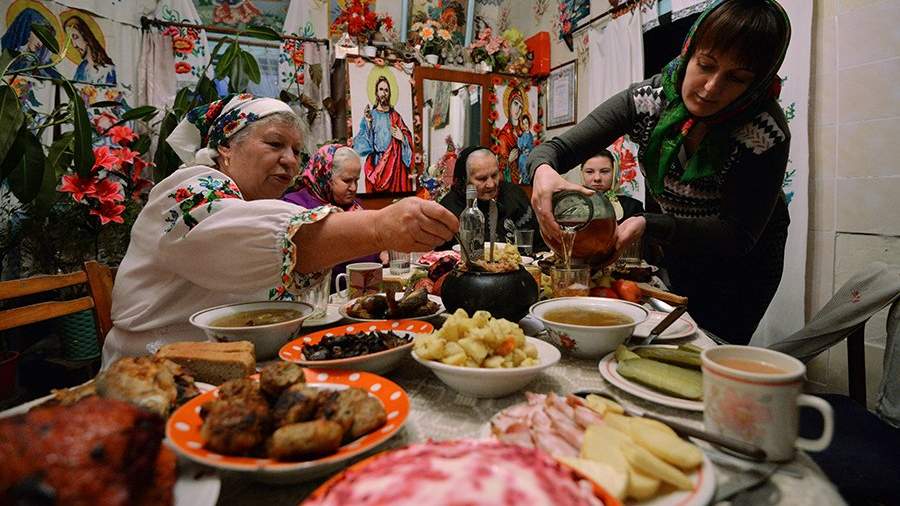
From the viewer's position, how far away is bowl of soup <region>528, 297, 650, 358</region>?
1.05 metres

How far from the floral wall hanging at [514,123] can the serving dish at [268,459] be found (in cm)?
507

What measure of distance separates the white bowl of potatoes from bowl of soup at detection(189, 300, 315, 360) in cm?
37

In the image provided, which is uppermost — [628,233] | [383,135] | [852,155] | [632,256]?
[383,135]

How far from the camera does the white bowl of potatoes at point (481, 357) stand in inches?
33.3

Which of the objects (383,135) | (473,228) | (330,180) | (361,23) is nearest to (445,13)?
(361,23)

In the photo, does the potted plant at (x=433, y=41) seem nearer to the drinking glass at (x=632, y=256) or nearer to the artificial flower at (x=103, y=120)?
the artificial flower at (x=103, y=120)

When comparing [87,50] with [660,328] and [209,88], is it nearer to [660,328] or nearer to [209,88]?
[209,88]

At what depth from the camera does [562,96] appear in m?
5.61

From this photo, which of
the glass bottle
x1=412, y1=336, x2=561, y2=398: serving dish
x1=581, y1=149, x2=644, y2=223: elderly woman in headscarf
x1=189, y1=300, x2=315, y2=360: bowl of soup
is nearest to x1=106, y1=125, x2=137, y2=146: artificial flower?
the glass bottle

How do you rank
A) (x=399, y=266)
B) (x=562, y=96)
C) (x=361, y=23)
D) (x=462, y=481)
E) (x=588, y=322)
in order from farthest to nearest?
(x=562, y=96) < (x=361, y=23) < (x=399, y=266) < (x=588, y=322) < (x=462, y=481)

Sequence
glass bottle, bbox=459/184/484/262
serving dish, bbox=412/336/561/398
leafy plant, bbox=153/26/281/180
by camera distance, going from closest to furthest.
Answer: serving dish, bbox=412/336/561/398, glass bottle, bbox=459/184/484/262, leafy plant, bbox=153/26/281/180

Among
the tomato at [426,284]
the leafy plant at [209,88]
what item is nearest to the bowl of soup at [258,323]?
the tomato at [426,284]

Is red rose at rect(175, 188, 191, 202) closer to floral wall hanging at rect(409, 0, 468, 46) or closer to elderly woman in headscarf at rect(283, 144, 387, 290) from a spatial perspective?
elderly woman in headscarf at rect(283, 144, 387, 290)

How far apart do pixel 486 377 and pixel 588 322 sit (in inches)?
17.3
